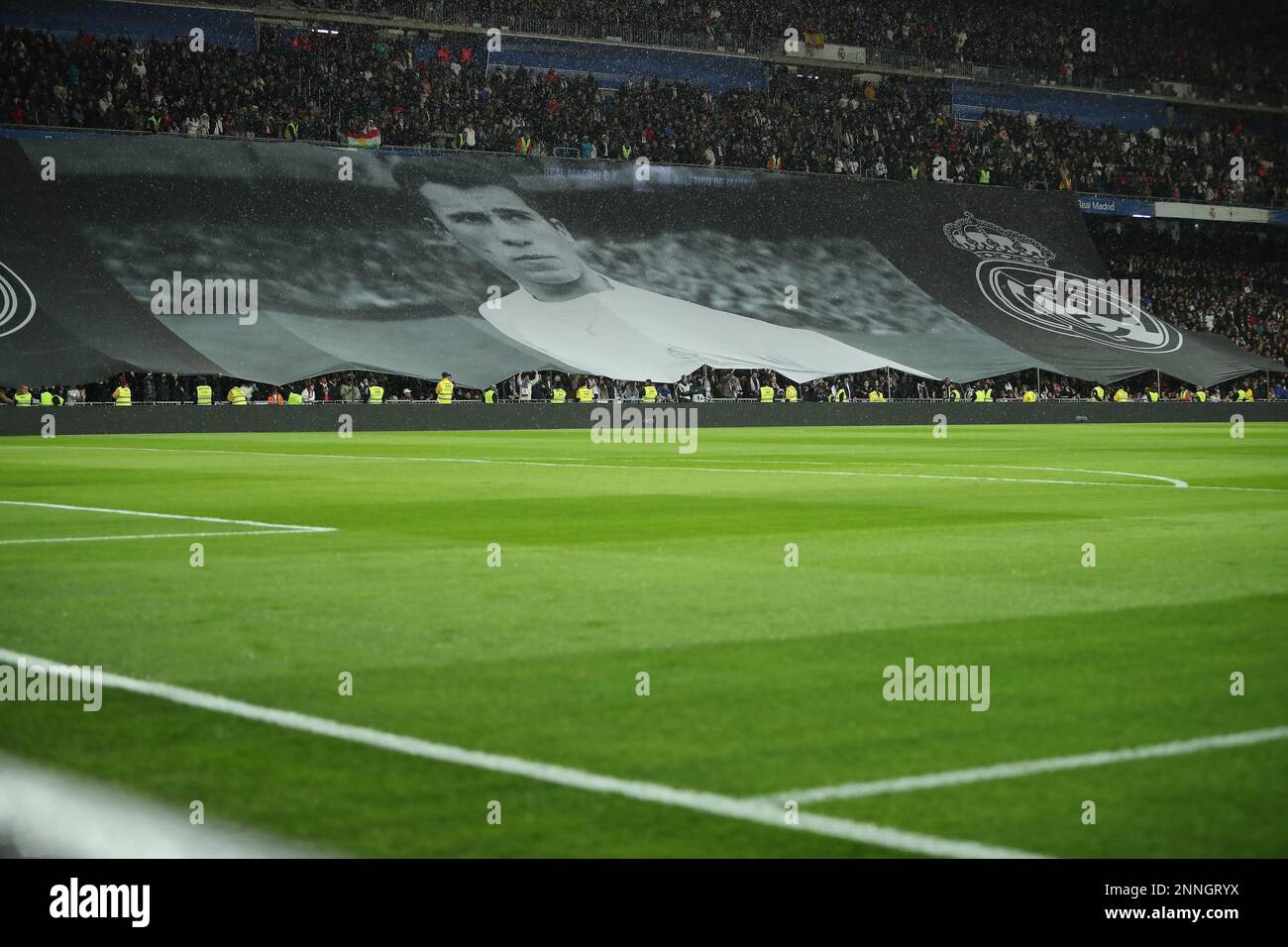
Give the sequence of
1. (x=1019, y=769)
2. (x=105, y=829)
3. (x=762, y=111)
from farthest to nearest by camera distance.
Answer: (x=762, y=111) → (x=1019, y=769) → (x=105, y=829)

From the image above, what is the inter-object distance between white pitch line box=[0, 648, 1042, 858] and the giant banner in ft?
118

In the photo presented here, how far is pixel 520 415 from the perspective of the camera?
4400 centimetres

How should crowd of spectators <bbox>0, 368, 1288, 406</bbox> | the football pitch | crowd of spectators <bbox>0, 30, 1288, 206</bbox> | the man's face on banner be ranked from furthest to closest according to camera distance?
1. crowd of spectators <bbox>0, 30, 1288, 206</bbox>
2. the man's face on banner
3. crowd of spectators <bbox>0, 368, 1288, 406</bbox>
4. the football pitch

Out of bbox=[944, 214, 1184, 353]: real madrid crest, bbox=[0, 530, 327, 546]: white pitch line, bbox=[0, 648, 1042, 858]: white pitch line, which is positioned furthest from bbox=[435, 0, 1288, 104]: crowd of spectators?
bbox=[0, 648, 1042, 858]: white pitch line

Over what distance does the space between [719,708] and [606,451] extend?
23.1 metres

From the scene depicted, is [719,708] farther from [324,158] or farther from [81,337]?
[324,158]

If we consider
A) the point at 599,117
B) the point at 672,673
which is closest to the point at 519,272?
the point at 599,117

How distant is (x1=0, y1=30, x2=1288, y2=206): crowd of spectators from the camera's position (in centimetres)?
5212

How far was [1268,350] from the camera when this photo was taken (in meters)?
67.4

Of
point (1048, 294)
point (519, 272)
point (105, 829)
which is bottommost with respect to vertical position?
point (105, 829)

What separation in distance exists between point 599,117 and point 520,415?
21526 mm

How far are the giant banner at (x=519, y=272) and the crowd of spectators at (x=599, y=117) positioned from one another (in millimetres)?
2589

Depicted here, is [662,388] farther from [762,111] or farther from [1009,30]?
[1009,30]

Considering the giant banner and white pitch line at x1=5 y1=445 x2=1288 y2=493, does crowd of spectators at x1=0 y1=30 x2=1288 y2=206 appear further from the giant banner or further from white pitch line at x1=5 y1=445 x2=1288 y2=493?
white pitch line at x1=5 y1=445 x2=1288 y2=493
